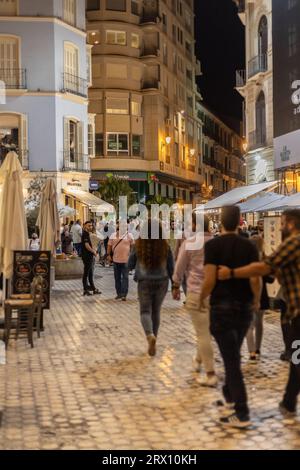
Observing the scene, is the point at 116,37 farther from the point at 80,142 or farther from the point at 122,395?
the point at 122,395

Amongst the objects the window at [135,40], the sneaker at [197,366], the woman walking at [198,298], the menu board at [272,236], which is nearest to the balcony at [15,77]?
the window at [135,40]

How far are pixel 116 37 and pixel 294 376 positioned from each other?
4639 centimetres

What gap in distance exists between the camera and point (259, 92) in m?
35.8

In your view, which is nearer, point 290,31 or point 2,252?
point 2,252

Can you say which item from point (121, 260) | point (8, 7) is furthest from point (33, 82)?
point (121, 260)

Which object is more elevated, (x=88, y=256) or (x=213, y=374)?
(x=88, y=256)

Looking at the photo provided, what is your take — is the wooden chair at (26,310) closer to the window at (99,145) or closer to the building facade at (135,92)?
the building facade at (135,92)

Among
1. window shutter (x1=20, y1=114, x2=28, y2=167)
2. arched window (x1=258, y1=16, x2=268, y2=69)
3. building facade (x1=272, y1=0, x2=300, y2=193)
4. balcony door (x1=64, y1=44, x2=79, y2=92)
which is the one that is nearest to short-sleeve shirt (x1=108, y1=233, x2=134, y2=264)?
building facade (x1=272, y1=0, x2=300, y2=193)

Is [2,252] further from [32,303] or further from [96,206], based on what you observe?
[96,206]

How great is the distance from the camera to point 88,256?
1684cm

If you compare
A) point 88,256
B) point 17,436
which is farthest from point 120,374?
point 88,256

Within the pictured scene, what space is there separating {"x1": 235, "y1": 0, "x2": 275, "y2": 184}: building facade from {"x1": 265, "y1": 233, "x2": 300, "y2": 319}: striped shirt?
92.6 ft
